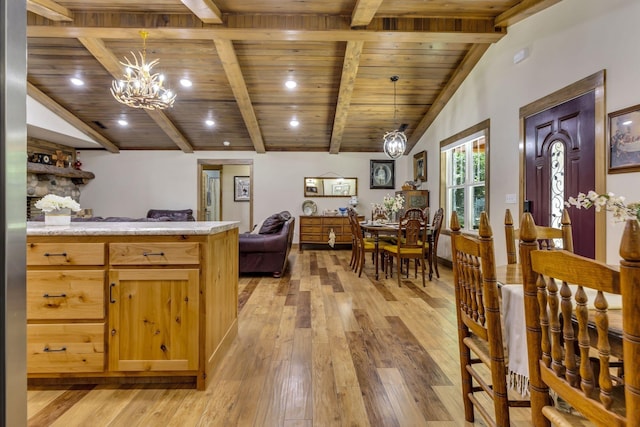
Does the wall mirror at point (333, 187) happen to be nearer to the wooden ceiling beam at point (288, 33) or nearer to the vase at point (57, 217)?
the wooden ceiling beam at point (288, 33)

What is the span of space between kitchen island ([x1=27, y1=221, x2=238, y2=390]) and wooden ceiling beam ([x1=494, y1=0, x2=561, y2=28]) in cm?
385

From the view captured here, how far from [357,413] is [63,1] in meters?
4.98

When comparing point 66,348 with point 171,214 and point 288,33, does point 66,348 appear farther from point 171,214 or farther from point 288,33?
point 171,214

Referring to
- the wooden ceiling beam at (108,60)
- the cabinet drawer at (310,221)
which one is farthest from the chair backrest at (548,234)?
the cabinet drawer at (310,221)

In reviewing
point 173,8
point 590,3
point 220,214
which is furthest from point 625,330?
point 220,214

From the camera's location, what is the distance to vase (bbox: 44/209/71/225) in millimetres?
2096

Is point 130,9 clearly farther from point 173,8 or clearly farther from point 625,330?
point 625,330

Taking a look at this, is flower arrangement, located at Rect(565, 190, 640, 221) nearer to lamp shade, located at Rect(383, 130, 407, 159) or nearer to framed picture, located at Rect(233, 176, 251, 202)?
lamp shade, located at Rect(383, 130, 407, 159)

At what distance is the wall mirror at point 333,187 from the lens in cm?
819

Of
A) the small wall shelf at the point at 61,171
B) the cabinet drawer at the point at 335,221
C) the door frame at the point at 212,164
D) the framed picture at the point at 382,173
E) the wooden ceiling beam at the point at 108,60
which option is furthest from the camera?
the framed picture at the point at 382,173

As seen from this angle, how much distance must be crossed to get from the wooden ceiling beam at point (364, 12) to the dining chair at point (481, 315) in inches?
107

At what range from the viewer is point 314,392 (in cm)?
188

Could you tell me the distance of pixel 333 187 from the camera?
8219mm

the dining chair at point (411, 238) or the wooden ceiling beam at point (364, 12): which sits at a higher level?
the wooden ceiling beam at point (364, 12)
